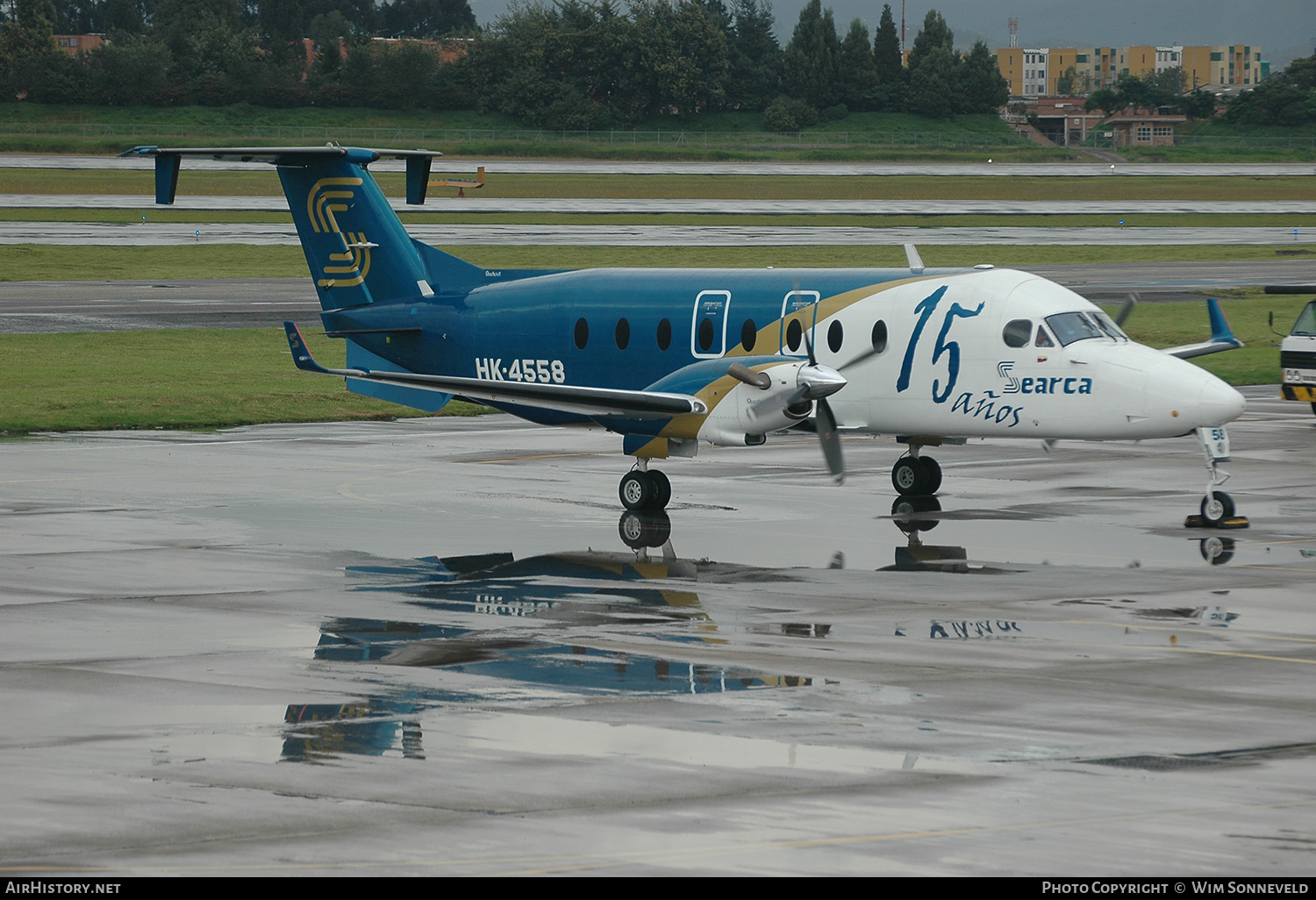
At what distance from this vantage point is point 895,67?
186 m

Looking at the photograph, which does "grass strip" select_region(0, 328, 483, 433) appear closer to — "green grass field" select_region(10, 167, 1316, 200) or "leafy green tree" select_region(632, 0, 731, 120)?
"green grass field" select_region(10, 167, 1316, 200)

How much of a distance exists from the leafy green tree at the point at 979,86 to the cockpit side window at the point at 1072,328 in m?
161

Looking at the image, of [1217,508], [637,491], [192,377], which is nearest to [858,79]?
[192,377]

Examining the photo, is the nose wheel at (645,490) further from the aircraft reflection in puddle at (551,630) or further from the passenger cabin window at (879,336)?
the passenger cabin window at (879,336)

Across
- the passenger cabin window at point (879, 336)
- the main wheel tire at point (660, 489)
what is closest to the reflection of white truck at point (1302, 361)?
the passenger cabin window at point (879, 336)

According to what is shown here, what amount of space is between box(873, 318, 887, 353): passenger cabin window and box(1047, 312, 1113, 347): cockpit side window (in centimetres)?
223

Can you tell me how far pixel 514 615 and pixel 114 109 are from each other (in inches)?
5626

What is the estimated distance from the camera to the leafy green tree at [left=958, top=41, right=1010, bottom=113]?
17925 centimetres

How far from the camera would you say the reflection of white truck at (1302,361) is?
35.4 meters

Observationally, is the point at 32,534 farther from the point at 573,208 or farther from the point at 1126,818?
the point at 573,208

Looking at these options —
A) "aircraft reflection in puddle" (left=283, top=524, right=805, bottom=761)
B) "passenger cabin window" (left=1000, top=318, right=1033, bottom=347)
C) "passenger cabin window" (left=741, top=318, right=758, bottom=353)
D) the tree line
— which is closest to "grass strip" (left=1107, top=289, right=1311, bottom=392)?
"passenger cabin window" (left=1000, top=318, right=1033, bottom=347)

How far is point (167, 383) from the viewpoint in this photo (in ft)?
133

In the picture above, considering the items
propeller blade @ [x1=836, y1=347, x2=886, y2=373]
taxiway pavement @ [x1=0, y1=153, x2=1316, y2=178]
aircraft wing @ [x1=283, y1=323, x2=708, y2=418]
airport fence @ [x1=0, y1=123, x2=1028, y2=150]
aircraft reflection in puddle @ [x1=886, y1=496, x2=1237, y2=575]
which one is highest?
airport fence @ [x1=0, y1=123, x2=1028, y2=150]

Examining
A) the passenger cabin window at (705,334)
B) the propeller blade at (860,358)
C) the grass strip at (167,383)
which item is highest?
the passenger cabin window at (705,334)
